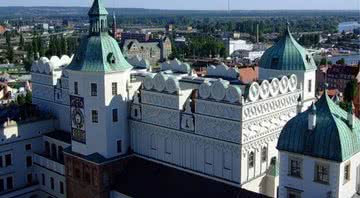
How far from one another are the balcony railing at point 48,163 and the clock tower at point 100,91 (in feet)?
19.8

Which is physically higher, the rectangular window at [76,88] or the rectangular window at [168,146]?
the rectangular window at [76,88]

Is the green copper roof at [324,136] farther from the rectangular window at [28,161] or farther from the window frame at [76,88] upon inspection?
the rectangular window at [28,161]

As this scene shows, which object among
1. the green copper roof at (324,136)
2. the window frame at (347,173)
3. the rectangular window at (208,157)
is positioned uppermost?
the green copper roof at (324,136)

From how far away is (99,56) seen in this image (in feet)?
146

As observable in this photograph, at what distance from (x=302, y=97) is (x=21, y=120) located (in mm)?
29724

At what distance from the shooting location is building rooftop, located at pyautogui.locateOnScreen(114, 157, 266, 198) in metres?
39.0

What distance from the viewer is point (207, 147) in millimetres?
40812

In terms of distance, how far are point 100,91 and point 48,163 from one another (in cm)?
1364

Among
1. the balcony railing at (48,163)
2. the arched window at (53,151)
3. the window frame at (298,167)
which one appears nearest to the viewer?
the window frame at (298,167)

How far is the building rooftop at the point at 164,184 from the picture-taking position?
3897 cm

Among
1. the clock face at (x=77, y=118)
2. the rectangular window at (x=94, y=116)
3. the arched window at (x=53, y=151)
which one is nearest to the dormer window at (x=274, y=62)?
the rectangular window at (x=94, y=116)

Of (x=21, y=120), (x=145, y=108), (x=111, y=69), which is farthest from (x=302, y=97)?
(x=21, y=120)

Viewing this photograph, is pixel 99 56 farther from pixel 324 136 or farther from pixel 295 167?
pixel 324 136

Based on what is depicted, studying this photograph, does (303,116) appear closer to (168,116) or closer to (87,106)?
(168,116)
